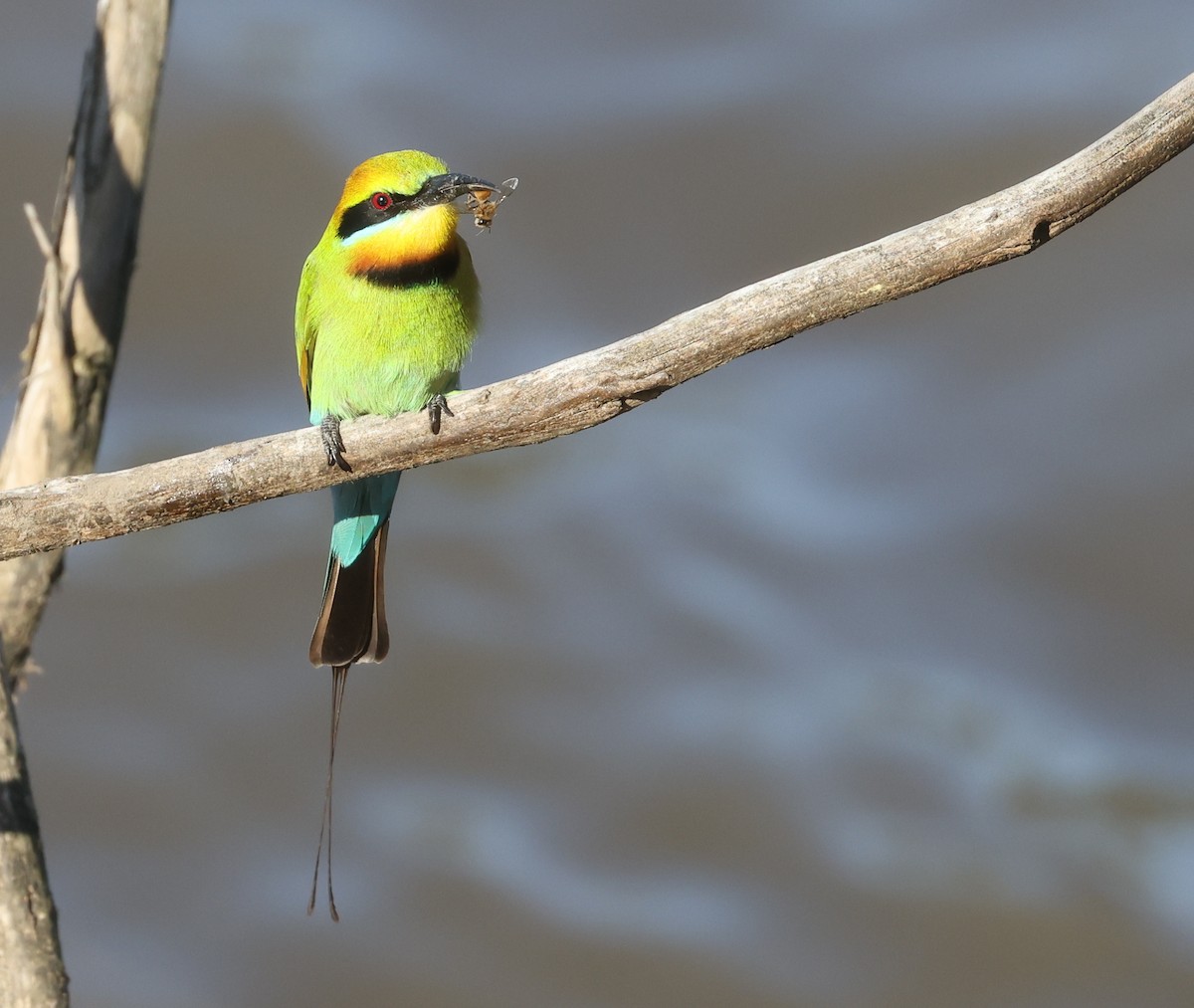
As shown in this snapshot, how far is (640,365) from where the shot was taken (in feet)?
5.12

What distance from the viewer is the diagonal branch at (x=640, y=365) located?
151 centimetres

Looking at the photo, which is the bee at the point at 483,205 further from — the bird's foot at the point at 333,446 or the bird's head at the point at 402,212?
the bird's foot at the point at 333,446

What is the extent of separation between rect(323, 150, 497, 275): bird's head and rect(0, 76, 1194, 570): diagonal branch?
504mm

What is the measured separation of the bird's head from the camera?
214 centimetres

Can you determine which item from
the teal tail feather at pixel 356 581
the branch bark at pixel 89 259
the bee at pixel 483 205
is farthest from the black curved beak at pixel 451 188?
the branch bark at pixel 89 259

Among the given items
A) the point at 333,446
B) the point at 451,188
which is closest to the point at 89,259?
the point at 451,188

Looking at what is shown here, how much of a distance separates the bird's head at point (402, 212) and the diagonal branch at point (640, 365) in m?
0.50

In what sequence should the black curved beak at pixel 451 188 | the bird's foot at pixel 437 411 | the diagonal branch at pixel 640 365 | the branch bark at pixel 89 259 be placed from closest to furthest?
the diagonal branch at pixel 640 365 < the bird's foot at pixel 437 411 < the black curved beak at pixel 451 188 < the branch bark at pixel 89 259

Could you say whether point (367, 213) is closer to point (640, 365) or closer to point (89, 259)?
point (89, 259)

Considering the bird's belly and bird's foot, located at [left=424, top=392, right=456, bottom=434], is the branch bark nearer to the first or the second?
the bird's belly

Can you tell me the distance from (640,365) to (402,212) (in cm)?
73

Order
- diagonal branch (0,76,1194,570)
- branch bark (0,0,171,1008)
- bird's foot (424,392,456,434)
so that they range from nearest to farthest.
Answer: diagonal branch (0,76,1194,570), bird's foot (424,392,456,434), branch bark (0,0,171,1008)

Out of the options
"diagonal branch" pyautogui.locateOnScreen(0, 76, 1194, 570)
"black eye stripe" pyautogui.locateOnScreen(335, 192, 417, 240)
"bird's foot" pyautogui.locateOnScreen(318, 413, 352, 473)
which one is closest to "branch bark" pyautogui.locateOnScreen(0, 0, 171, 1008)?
"black eye stripe" pyautogui.locateOnScreen(335, 192, 417, 240)

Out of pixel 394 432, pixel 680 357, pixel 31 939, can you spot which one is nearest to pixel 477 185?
pixel 394 432
